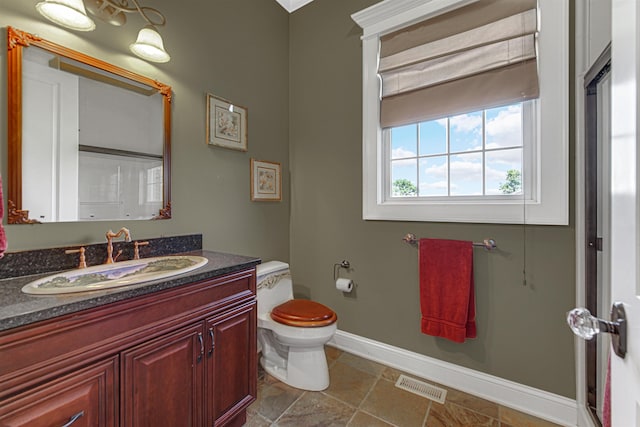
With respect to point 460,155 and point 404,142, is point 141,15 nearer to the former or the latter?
point 404,142

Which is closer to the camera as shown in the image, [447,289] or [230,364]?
[230,364]

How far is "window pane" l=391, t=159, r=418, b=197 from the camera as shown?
2.03 m

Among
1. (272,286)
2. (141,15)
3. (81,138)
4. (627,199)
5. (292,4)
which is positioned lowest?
(272,286)

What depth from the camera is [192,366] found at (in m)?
1.16

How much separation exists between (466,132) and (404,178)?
0.50 metres

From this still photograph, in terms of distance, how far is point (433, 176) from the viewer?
1.95 m

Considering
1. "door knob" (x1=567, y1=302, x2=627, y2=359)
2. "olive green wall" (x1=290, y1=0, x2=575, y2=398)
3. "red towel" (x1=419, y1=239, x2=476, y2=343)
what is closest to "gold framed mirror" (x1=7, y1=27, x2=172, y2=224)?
"olive green wall" (x1=290, y1=0, x2=575, y2=398)

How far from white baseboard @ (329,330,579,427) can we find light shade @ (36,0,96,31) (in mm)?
2455

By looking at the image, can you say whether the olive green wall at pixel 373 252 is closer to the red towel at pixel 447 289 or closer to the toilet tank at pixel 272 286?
the red towel at pixel 447 289

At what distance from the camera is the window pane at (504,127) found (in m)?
1.64

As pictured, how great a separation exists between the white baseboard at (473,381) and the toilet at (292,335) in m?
0.47

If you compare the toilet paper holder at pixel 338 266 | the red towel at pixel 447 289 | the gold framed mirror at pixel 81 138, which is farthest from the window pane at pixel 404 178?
the gold framed mirror at pixel 81 138

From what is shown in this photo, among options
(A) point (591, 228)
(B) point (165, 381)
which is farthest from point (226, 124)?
(A) point (591, 228)

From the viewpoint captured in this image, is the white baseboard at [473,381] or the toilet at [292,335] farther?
the toilet at [292,335]
